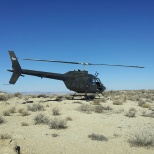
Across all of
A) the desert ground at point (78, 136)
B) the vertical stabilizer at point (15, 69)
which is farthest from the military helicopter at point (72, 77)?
the desert ground at point (78, 136)

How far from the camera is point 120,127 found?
13609mm

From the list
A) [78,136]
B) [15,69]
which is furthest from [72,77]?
[78,136]

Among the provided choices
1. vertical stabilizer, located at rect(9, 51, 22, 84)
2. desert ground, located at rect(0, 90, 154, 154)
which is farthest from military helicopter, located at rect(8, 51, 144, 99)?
desert ground, located at rect(0, 90, 154, 154)

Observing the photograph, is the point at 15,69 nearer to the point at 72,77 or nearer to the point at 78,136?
the point at 72,77

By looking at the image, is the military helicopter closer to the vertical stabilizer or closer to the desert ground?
the vertical stabilizer

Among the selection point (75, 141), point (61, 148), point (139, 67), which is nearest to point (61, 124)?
point (75, 141)

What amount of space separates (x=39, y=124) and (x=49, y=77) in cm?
1394

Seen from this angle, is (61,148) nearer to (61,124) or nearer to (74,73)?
(61,124)

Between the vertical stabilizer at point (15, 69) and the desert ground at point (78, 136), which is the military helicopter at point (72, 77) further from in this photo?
the desert ground at point (78, 136)

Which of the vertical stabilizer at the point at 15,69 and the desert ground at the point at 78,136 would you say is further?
the vertical stabilizer at the point at 15,69

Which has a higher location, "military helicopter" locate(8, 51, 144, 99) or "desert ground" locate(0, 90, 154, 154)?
"military helicopter" locate(8, 51, 144, 99)

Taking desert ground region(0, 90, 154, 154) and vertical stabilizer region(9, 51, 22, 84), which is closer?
desert ground region(0, 90, 154, 154)

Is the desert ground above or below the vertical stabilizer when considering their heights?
below

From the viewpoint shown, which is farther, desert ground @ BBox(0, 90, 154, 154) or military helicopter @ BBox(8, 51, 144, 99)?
military helicopter @ BBox(8, 51, 144, 99)
